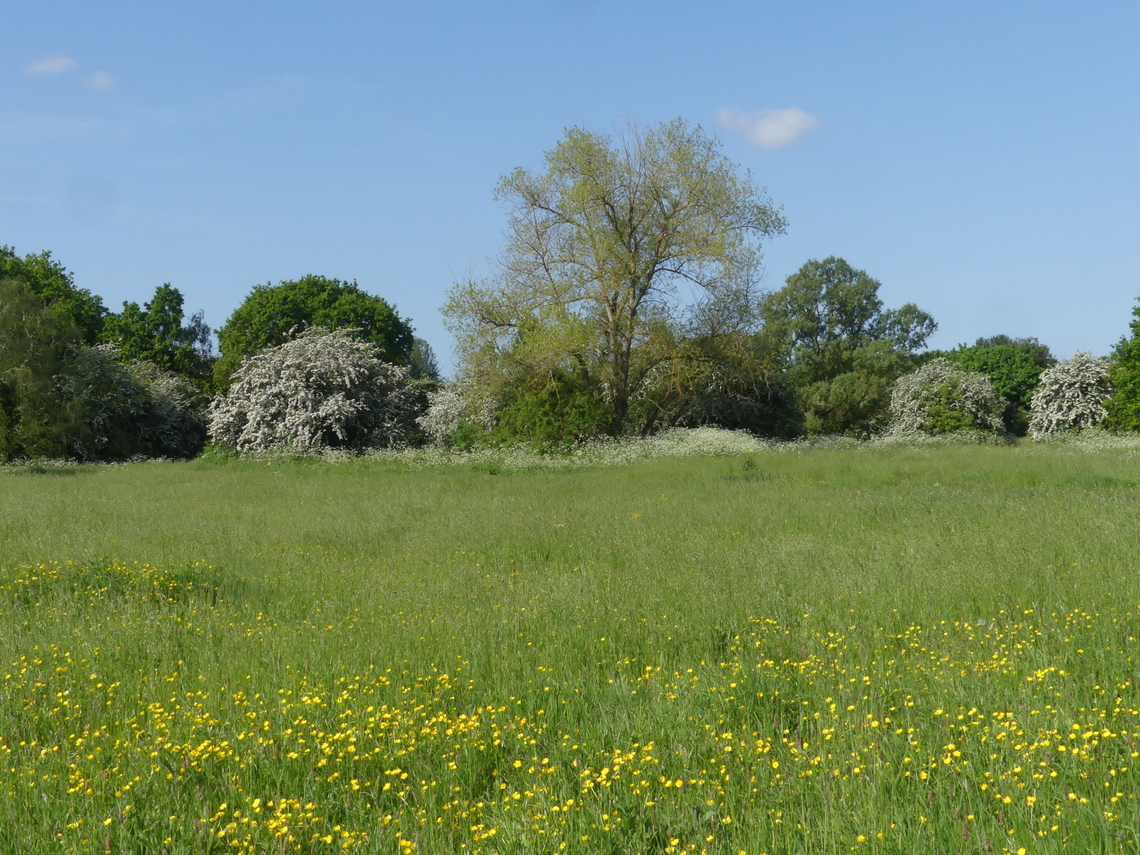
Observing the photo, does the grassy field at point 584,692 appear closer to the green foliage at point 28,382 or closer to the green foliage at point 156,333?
the green foliage at point 28,382

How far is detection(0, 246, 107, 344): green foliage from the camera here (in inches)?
1946

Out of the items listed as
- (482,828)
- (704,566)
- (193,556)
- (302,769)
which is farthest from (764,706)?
(193,556)

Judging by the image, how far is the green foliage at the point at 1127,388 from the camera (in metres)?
39.9

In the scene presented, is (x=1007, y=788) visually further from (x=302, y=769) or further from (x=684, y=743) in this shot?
(x=302, y=769)

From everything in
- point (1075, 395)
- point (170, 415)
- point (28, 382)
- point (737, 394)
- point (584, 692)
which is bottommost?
point (584, 692)

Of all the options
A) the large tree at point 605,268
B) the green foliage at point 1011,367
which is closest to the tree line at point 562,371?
the large tree at point 605,268

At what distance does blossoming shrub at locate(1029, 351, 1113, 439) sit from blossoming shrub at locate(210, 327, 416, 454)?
34.4 meters

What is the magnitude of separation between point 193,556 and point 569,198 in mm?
27568

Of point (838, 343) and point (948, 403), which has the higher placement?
point (838, 343)

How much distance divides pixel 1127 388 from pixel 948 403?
853 cm

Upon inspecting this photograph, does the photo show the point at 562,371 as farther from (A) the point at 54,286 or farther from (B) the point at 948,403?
(A) the point at 54,286

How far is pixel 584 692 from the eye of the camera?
5141mm

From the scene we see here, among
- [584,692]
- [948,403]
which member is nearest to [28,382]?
[584,692]

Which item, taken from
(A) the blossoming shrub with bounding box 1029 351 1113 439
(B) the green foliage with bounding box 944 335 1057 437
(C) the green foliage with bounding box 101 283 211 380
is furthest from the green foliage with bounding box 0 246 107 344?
(B) the green foliage with bounding box 944 335 1057 437
